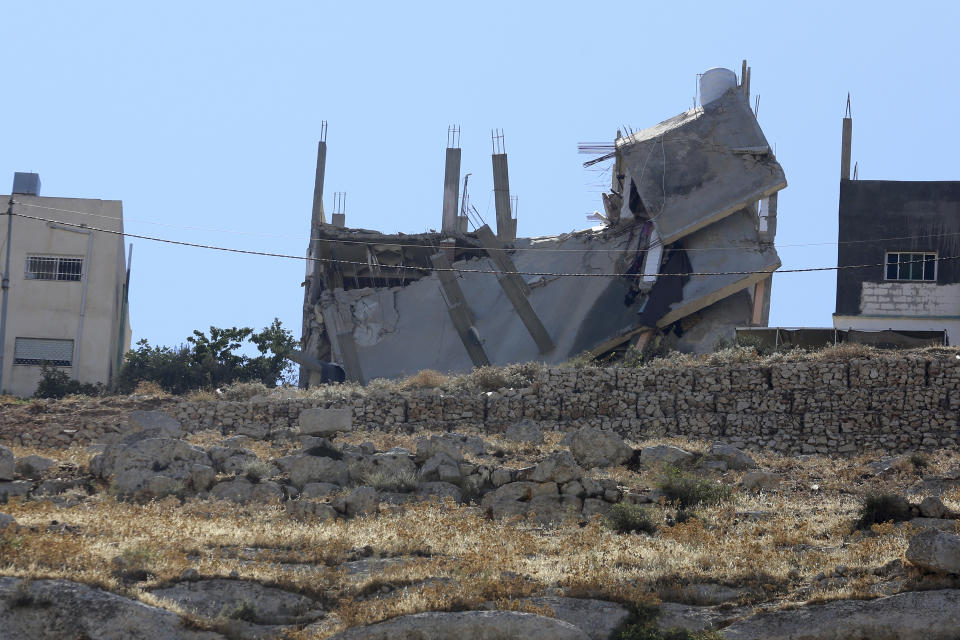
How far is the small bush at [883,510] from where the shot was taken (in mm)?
17109

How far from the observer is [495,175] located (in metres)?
39.3

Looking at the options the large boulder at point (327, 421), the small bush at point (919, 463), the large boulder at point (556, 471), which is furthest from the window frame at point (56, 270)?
the small bush at point (919, 463)

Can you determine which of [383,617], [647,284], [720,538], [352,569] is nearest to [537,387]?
[647,284]

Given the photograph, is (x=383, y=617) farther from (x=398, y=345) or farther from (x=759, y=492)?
(x=398, y=345)

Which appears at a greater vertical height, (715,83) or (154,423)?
(715,83)

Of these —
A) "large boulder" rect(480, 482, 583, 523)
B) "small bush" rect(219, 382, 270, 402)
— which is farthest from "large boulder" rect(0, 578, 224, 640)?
"small bush" rect(219, 382, 270, 402)

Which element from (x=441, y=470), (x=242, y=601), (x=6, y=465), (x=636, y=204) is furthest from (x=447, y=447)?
(x=636, y=204)

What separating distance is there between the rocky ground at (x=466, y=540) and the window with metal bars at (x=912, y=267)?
1517 centimetres

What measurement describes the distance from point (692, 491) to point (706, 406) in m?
8.05

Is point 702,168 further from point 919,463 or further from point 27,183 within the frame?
point 27,183

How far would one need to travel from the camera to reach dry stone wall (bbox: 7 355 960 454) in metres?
26.3

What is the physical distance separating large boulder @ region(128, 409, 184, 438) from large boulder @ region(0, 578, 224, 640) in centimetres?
1361

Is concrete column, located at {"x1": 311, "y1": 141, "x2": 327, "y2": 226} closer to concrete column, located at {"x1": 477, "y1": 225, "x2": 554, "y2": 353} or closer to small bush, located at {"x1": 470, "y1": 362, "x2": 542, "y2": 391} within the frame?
concrete column, located at {"x1": 477, "y1": 225, "x2": 554, "y2": 353}

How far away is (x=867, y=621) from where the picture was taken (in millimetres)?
13008
